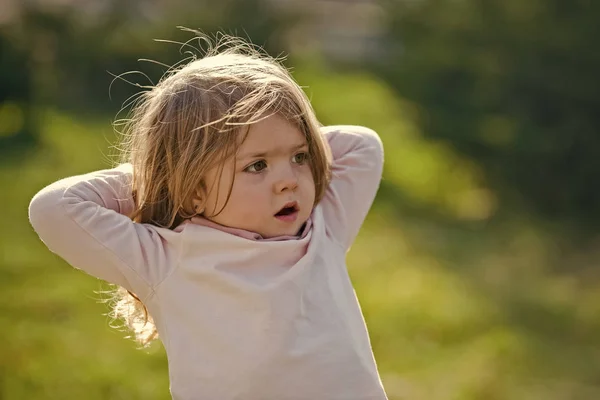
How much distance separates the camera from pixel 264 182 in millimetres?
1693

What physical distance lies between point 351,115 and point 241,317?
513 centimetres

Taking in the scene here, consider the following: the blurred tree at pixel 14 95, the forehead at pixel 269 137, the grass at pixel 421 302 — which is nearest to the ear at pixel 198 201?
the forehead at pixel 269 137

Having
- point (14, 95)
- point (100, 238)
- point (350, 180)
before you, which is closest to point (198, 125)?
point (100, 238)

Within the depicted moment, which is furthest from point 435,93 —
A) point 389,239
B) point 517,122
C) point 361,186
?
point 361,186

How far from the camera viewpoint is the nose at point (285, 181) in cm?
169

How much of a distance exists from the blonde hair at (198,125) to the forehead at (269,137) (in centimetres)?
1

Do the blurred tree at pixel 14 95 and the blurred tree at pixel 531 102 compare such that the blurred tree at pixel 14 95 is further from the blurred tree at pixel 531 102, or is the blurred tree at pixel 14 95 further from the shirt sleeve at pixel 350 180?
the shirt sleeve at pixel 350 180

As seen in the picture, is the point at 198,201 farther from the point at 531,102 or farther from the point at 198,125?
the point at 531,102

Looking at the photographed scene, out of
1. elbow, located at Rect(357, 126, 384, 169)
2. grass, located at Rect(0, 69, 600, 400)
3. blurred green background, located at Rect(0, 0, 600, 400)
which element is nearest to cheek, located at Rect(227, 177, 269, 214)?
elbow, located at Rect(357, 126, 384, 169)

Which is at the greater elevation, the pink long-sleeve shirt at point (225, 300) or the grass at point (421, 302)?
the pink long-sleeve shirt at point (225, 300)

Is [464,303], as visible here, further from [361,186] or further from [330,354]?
[330,354]

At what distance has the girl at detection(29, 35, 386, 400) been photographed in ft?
5.50

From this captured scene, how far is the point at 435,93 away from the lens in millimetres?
7320

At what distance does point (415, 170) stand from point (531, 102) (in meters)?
0.80
